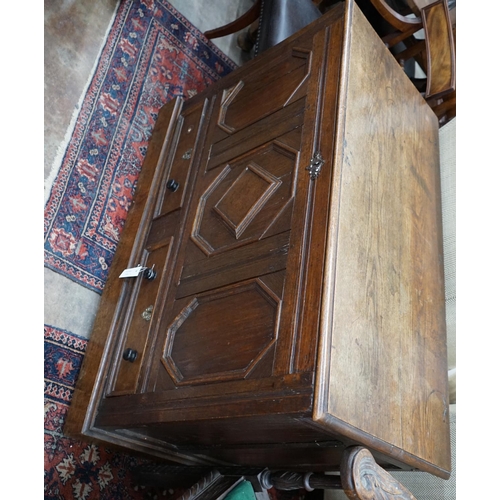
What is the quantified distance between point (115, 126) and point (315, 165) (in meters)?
1.07

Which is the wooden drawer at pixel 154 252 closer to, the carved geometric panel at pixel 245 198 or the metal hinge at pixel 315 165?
the carved geometric panel at pixel 245 198

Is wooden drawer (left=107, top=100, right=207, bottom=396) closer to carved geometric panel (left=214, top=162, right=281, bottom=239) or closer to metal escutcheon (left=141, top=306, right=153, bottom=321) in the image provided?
metal escutcheon (left=141, top=306, right=153, bottom=321)

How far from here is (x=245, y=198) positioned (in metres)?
1.59

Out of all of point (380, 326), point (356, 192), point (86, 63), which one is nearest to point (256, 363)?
point (380, 326)

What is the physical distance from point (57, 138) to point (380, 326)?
4.48 ft

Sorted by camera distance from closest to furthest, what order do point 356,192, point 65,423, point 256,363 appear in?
point 256,363, point 356,192, point 65,423

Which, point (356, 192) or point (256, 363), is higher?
point (356, 192)

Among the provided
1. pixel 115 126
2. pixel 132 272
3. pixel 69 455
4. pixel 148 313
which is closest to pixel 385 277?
pixel 148 313

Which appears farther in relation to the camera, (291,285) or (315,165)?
(315,165)

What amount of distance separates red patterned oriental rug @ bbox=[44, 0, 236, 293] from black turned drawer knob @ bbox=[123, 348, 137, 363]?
15.0 inches

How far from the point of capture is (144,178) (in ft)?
6.95

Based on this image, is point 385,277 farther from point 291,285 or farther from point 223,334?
point 223,334
